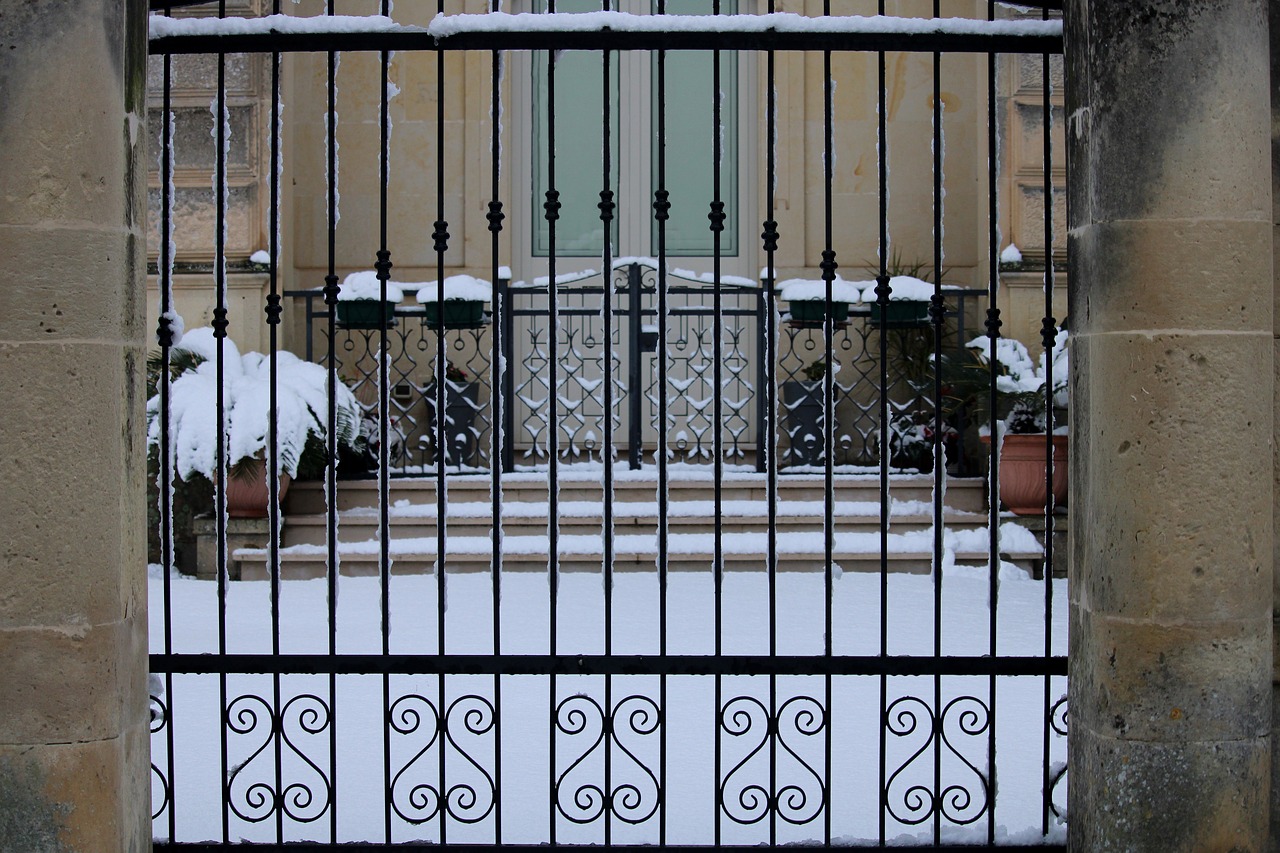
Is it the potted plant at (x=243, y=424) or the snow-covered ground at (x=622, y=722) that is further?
the potted plant at (x=243, y=424)

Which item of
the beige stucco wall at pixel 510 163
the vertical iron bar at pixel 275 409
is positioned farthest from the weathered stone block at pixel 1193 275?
the beige stucco wall at pixel 510 163

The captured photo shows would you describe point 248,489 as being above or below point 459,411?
below

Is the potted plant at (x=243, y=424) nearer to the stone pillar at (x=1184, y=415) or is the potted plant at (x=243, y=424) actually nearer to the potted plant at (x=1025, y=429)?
the potted plant at (x=1025, y=429)

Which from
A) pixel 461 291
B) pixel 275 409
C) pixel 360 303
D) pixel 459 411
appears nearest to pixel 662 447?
pixel 275 409

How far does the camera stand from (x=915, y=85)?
9.10 metres

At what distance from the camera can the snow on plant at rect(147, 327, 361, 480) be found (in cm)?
679

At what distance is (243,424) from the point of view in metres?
6.82

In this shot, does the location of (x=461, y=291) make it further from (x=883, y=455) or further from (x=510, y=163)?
(x=883, y=455)

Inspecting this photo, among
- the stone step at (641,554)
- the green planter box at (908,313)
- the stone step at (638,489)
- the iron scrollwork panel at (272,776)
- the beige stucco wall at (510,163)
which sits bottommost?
the iron scrollwork panel at (272,776)

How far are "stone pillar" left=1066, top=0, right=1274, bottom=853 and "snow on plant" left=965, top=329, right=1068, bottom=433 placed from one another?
4.04 m

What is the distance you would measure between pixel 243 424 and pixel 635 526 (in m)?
2.19

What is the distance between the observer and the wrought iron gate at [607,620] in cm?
324

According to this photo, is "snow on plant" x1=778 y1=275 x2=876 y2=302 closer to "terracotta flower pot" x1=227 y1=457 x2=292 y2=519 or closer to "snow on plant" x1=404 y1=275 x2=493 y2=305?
"snow on plant" x1=404 y1=275 x2=493 y2=305

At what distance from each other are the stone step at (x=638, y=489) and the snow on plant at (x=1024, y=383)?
1.62 feet
